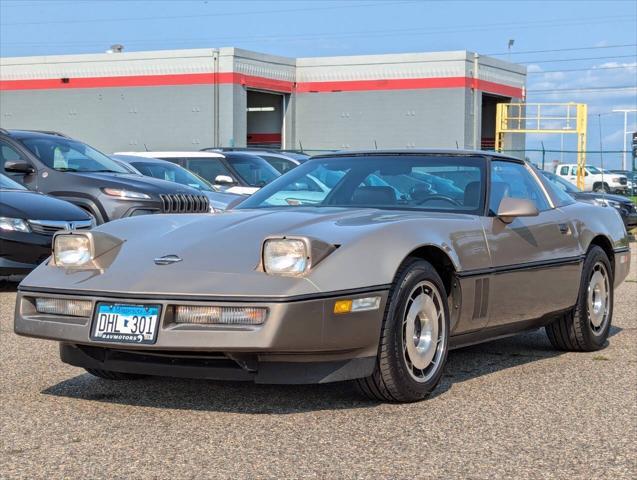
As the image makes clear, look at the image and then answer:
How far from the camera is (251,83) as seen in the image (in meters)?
37.2

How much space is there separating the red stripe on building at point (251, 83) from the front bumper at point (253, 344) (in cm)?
3217

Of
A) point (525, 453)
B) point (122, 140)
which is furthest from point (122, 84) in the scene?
point (525, 453)

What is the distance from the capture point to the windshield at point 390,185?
606 cm

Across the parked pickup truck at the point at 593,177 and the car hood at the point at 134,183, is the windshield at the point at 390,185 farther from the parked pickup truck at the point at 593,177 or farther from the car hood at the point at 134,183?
the parked pickup truck at the point at 593,177

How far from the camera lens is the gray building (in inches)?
1470

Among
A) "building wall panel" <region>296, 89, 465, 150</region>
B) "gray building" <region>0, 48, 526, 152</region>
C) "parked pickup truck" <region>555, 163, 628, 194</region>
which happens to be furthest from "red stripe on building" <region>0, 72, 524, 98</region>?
"parked pickup truck" <region>555, 163, 628, 194</region>

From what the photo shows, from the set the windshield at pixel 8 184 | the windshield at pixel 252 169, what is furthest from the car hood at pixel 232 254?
the windshield at pixel 252 169

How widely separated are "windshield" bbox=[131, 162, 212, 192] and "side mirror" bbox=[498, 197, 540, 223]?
28.2ft

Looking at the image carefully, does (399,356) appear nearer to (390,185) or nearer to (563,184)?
(390,185)

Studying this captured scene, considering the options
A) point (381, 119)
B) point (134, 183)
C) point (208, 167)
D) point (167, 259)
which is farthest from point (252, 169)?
point (381, 119)

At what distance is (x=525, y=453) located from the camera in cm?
431

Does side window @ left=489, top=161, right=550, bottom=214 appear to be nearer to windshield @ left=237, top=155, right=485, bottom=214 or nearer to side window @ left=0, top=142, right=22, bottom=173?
windshield @ left=237, top=155, right=485, bottom=214

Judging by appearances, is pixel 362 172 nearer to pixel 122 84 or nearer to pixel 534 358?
pixel 534 358

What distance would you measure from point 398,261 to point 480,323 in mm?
964
